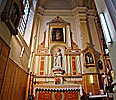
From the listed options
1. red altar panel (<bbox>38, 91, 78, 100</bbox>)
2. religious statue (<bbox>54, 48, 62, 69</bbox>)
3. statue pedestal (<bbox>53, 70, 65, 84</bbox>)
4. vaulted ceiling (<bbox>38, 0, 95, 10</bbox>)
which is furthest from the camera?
vaulted ceiling (<bbox>38, 0, 95, 10</bbox>)

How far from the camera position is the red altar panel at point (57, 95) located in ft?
18.1

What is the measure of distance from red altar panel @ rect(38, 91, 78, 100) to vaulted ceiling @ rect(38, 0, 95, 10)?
6667 mm

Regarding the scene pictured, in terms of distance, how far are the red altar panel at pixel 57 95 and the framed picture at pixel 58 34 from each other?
3.69 meters

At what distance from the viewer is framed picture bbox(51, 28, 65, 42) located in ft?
27.5

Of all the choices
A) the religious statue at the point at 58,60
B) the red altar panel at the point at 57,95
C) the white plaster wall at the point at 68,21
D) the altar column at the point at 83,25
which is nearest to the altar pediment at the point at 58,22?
the white plaster wall at the point at 68,21

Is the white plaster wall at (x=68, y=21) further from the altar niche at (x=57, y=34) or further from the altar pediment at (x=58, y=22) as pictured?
the altar niche at (x=57, y=34)

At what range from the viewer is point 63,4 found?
10391 millimetres

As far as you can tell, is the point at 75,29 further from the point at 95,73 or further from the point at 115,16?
the point at 115,16

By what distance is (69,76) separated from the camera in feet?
23.2

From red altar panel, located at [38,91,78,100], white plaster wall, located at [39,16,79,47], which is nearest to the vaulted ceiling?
white plaster wall, located at [39,16,79,47]

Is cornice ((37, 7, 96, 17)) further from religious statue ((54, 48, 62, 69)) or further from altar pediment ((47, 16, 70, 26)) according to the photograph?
religious statue ((54, 48, 62, 69))

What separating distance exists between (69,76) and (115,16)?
5.01 meters

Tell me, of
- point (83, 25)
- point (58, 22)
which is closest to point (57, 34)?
point (58, 22)

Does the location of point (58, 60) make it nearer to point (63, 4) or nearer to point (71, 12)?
point (71, 12)
